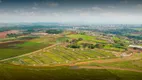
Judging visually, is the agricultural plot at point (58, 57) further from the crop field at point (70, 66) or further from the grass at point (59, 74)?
the grass at point (59, 74)

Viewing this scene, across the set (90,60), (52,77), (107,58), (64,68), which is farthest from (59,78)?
(107,58)

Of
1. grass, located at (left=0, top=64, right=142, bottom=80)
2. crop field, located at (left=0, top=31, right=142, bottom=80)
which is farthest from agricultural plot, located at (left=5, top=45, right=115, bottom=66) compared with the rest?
grass, located at (left=0, top=64, right=142, bottom=80)

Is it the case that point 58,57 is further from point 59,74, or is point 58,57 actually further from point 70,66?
point 59,74

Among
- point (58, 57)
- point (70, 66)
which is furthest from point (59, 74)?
point (58, 57)

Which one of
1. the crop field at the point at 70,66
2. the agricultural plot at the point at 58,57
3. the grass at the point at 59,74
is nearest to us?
the grass at the point at 59,74

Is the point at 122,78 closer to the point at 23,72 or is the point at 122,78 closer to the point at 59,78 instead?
the point at 59,78

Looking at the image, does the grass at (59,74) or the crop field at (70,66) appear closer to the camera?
the grass at (59,74)

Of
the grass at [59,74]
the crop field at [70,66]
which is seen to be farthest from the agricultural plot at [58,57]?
the grass at [59,74]

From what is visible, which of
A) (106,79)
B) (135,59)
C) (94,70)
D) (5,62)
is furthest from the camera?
(135,59)

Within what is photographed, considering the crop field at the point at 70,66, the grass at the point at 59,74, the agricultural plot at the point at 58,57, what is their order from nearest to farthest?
1. the grass at the point at 59,74
2. the crop field at the point at 70,66
3. the agricultural plot at the point at 58,57

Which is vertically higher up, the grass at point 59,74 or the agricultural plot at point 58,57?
the agricultural plot at point 58,57

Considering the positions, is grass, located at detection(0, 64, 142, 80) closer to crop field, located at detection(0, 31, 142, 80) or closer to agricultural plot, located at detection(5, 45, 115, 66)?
crop field, located at detection(0, 31, 142, 80)
